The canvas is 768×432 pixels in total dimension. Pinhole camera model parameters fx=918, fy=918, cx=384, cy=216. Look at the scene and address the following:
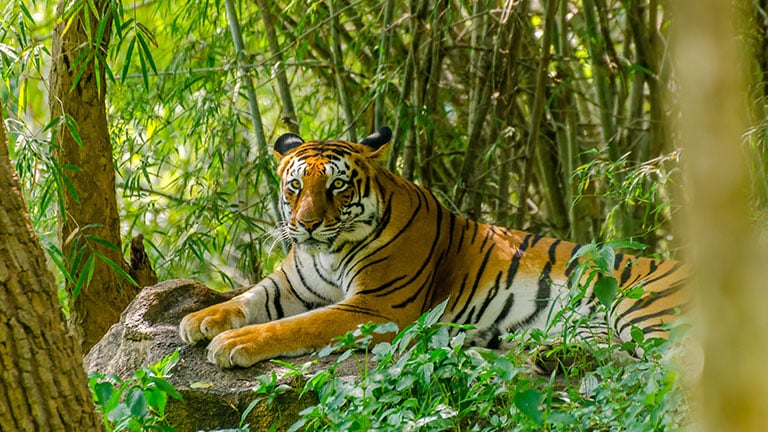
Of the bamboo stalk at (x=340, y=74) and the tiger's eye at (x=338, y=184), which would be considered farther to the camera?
the bamboo stalk at (x=340, y=74)

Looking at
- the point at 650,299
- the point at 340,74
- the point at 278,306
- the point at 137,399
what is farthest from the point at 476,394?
the point at 340,74

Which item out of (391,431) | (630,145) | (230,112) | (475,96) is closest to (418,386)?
(391,431)

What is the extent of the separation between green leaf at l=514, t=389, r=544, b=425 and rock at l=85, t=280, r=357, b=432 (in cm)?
104

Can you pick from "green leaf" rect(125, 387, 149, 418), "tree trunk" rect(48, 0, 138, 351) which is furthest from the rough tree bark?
"green leaf" rect(125, 387, 149, 418)

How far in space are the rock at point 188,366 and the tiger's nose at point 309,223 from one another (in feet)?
1.96

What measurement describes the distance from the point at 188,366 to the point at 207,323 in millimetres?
220

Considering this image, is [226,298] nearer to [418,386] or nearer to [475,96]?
[418,386]

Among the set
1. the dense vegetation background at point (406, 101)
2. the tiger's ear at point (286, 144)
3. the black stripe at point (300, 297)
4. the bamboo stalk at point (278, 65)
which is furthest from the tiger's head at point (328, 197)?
the bamboo stalk at point (278, 65)

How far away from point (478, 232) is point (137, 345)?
5.54ft

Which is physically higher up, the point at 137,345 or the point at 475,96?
the point at 475,96

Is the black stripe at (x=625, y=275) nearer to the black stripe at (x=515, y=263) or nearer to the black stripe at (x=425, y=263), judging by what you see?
the black stripe at (x=515, y=263)

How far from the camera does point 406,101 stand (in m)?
5.22

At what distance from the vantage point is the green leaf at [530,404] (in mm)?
2270

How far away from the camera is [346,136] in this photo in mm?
6086
